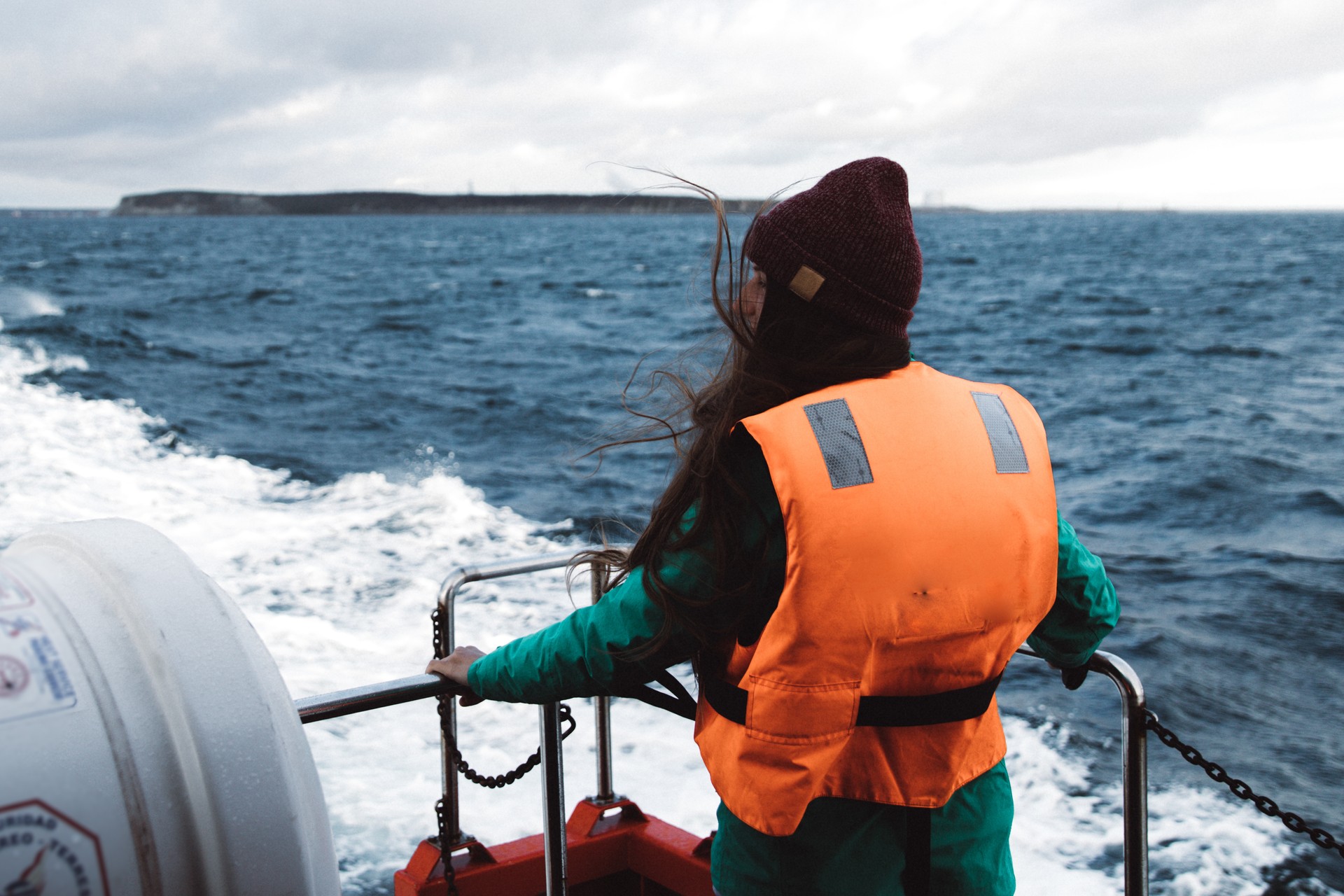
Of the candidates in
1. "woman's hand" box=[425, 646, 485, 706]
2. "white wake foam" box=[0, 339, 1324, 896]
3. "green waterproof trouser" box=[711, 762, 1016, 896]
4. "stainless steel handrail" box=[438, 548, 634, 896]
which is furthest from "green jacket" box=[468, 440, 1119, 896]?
"white wake foam" box=[0, 339, 1324, 896]

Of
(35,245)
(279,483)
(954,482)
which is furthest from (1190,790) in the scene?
(35,245)

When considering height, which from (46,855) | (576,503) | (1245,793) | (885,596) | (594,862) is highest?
(885,596)

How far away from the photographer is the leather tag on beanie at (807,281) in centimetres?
129

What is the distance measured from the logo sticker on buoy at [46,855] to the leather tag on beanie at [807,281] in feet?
3.04

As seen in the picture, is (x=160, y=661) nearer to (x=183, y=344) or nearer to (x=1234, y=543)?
(x=1234, y=543)

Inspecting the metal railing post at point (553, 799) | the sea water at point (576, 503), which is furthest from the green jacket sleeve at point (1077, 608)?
the metal railing post at point (553, 799)

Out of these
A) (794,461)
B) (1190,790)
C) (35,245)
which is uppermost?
(35,245)

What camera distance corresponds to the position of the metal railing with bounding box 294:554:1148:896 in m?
1.61

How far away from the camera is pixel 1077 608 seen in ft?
4.82

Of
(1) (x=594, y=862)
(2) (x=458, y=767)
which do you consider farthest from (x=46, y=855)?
(1) (x=594, y=862)

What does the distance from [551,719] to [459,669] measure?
0.41m

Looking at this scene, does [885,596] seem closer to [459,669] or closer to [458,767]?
[459,669]

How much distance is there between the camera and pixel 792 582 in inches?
47.3

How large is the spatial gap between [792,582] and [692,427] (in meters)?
0.29
